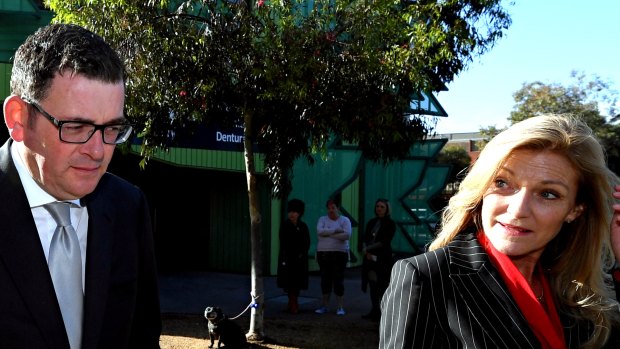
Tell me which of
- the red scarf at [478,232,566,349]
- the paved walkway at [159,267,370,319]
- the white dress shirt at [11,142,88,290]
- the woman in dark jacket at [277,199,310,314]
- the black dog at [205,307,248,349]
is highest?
the white dress shirt at [11,142,88,290]

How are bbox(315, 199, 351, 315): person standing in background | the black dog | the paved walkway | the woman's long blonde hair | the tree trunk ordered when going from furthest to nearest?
the paved walkway → bbox(315, 199, 351, 315): person standing in background → the tree trunk → the black dog → the woman's long blonde hair

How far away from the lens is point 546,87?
84.5 feet

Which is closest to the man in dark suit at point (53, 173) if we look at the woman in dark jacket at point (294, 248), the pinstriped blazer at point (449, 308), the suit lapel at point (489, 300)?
the pinstriped blazer at point (449, 308)

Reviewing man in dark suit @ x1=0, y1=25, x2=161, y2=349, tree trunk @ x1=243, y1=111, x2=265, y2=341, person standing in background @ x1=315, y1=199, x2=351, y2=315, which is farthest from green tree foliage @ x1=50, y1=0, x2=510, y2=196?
man in dark suit @ x1=0, y1=25, x2=161, y2=349

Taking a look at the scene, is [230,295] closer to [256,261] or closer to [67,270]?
[256,261]

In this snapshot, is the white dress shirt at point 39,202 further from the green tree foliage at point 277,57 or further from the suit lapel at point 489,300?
the green tree foliage at point 277,57

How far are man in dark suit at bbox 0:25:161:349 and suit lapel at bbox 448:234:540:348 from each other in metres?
1.14

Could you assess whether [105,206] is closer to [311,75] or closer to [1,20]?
[311,75]

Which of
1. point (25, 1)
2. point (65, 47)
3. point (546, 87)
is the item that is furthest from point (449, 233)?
point (546, 87)

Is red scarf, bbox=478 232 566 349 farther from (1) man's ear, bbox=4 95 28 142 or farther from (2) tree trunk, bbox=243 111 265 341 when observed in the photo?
(2) tree trunk, bbox=243 111 265 341

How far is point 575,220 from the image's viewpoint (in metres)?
2.47

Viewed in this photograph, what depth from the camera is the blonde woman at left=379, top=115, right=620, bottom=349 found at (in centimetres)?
202

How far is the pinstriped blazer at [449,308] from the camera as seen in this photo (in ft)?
6.47

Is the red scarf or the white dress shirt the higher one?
the white dress shirt
